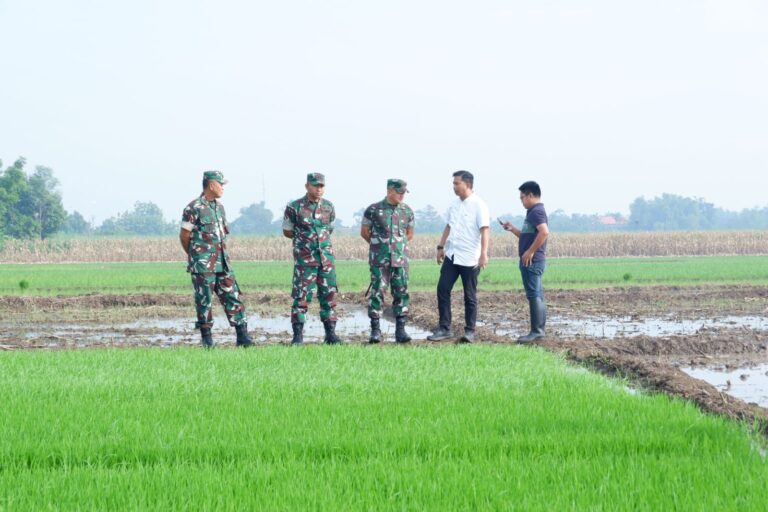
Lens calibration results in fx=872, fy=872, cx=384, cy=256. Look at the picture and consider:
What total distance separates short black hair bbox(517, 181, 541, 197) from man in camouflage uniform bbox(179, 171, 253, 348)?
359cm

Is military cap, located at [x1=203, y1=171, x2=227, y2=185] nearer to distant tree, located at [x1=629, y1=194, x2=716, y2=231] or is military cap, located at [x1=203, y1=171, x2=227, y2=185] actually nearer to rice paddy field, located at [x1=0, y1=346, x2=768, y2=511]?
rice paddy field, located at [x1=0, y1=346, x2=768, y2=511]

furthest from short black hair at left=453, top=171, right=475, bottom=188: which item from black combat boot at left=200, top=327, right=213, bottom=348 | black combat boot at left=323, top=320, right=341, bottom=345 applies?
black combat boot at left=200, top=327, right=213, bottom=348

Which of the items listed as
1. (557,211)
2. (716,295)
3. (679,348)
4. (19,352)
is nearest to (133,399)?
(19,352)

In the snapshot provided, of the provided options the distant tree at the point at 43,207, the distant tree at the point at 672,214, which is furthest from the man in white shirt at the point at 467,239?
the distant tree at the point at 672,214

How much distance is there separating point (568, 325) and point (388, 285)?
14.7ft

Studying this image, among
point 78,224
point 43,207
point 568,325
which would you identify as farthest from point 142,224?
point 568,325

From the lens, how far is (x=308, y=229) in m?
10.4

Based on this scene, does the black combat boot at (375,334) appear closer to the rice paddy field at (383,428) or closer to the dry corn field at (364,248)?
the rice paddy field at (383,428)

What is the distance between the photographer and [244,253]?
48.0 meters

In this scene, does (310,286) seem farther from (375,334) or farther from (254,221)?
(254,221)

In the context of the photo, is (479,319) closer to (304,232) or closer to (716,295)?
(304,232)

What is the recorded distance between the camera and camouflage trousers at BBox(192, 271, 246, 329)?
9992mm

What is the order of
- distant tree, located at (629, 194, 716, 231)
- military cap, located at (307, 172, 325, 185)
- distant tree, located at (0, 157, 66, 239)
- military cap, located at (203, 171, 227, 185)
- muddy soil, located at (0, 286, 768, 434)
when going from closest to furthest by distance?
muddy soil, located at (0, 286, 768, 434) → military cap, located at (203, 171, 227, 185) → military cap, located at (307, 172, 325, 185) → distant tree, located at (0, 157, 66, 239) → distant tree, located at (629, 194, 716, 231)

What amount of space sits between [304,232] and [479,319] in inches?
222
